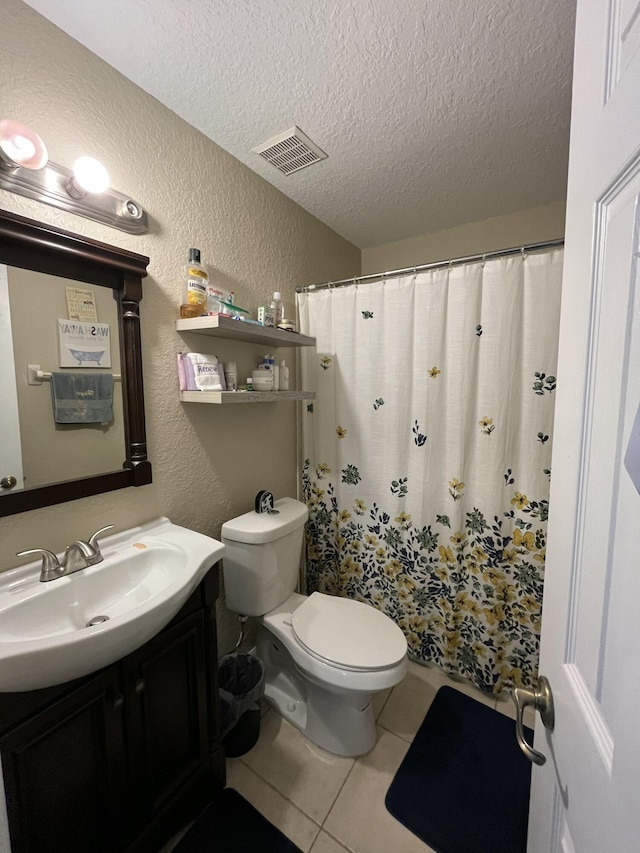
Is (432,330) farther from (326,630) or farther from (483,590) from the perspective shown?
(326,630)

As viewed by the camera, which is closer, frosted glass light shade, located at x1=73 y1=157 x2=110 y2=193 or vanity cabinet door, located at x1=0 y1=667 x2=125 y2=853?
vanity cabinet door, located at x1=0 y1=667 x2=125 y2=853

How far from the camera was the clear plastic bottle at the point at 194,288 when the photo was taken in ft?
4.01

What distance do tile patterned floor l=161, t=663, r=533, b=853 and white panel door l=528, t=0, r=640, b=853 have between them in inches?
31.4

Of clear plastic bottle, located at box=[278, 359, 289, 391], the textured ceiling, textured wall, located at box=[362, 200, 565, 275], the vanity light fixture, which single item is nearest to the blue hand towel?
the vanity light fixture

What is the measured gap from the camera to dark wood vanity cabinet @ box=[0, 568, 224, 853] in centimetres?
74

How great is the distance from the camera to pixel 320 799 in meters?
1.17

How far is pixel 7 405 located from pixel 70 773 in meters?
0.91

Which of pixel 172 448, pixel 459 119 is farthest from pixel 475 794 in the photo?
pixel 459 119

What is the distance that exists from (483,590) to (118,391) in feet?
5.43

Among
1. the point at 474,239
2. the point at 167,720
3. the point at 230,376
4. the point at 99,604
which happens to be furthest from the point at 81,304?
the point at 474,239

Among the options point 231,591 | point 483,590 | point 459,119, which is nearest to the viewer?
point 459,119

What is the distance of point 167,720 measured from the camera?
3.31ft

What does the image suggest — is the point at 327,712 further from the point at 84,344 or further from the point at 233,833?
the point at 84,344

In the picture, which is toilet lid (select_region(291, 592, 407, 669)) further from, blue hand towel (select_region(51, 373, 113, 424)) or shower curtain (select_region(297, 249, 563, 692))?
blue hand towel (select_region(51, 373, 113, 424))
